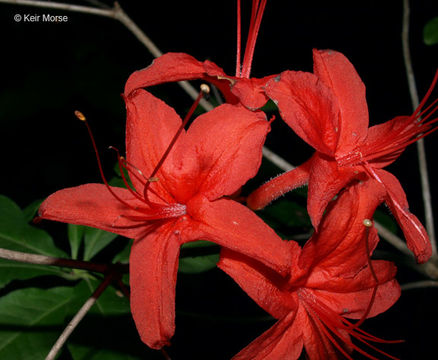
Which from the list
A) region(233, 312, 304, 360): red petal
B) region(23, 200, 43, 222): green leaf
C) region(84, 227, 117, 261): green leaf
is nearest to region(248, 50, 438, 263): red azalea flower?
region(233, 312, 304, 360): red petal

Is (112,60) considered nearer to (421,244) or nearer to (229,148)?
(229,148)

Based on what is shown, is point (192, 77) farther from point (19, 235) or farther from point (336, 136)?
point (19, 235)

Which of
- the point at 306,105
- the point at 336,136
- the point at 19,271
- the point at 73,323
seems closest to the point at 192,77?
the point at 306,105

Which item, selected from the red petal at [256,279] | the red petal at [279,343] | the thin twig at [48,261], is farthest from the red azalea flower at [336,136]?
the thin twig at [48,261]

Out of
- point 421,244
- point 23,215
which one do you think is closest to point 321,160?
point 421,244

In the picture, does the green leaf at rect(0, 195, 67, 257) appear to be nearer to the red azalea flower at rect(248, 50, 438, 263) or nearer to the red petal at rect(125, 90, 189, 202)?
the red petal at rect(125, 90, 189, 202)

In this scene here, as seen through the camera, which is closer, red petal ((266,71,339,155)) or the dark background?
red petal ((266,71,339,155))

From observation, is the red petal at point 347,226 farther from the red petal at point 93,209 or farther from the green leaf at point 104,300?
the green leaf at point 104,300
